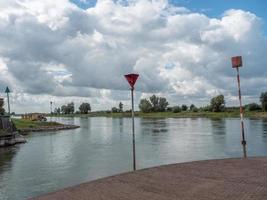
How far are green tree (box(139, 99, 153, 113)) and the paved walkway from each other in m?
157

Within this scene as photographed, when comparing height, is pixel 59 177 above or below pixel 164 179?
below

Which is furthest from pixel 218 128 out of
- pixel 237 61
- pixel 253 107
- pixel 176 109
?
pixel 176 109

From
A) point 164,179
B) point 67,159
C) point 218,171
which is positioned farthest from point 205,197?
point 67,159

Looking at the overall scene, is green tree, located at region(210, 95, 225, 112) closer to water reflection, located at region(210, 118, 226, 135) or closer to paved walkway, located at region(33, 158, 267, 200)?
water reflection, located at region(210, 118, 226, 135)

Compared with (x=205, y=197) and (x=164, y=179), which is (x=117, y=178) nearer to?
(x=164, y=179)

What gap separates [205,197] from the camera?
7133 mm

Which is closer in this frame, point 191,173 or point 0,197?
point 191,173

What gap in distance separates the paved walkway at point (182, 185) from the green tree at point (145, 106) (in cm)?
15739

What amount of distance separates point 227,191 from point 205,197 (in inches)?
27.7

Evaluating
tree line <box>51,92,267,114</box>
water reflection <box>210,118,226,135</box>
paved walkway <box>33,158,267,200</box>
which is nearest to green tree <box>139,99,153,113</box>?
tree line <box>51,92,267,114</box>

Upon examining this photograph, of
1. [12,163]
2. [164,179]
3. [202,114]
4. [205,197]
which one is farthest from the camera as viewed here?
[202,114]

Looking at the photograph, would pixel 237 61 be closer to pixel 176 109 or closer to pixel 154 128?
pixel 154 128

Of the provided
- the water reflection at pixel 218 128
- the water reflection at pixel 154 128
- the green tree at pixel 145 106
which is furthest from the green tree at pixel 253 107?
the water reflection at pixel 154 128

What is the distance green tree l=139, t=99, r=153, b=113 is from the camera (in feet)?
552
